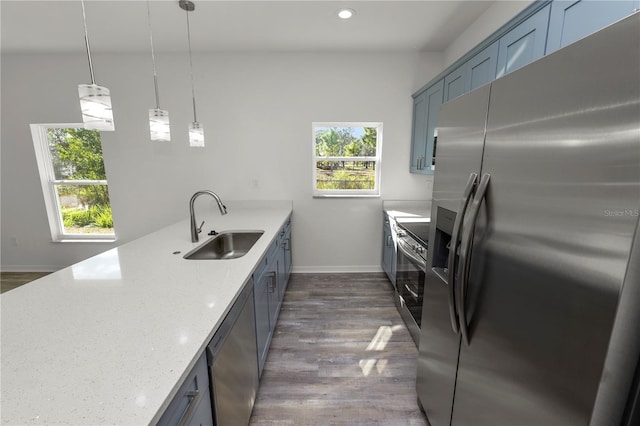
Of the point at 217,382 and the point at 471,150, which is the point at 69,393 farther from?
the point at 471,150

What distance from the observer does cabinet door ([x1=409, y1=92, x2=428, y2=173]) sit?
277 centimetres

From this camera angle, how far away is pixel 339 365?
1.88m

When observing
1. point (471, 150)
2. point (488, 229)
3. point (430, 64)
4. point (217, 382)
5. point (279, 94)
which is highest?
point (430, 64)

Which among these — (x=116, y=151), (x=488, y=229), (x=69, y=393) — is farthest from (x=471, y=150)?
(x=116, y=151)

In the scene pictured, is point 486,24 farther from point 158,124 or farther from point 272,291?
point 272,291

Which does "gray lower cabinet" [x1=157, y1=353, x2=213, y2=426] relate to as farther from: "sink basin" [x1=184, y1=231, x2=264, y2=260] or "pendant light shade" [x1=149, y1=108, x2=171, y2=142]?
"pendant light shade" [x1=149, y1=108, x2=171, y2=142]

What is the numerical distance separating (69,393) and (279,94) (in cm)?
312

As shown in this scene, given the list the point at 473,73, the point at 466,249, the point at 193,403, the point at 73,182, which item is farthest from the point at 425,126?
the point at 73,182

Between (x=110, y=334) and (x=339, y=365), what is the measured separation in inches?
60.0

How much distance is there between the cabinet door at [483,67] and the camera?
170 cm

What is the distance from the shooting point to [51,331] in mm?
893

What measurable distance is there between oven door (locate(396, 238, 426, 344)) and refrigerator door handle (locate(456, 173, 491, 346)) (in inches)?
32.8

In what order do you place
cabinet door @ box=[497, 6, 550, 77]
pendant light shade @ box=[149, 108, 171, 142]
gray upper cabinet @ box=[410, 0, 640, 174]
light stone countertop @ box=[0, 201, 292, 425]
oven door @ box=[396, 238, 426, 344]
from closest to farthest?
light stone countertop @ box=[0, 201, 292, 425] → gray upper cabinet @ box=[410, 0, 640, 174] → cabinet door @ box=[497, 6, 550, 77] → pendant light shade @ box=[149, 108, 171, 142] → oven door @ box=[396, 238, 426, 344]

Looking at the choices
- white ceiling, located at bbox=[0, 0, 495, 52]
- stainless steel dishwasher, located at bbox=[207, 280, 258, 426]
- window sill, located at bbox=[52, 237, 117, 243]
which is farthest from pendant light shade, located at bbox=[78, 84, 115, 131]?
window sill, located at bbox=[52, 237, 117, 243]
